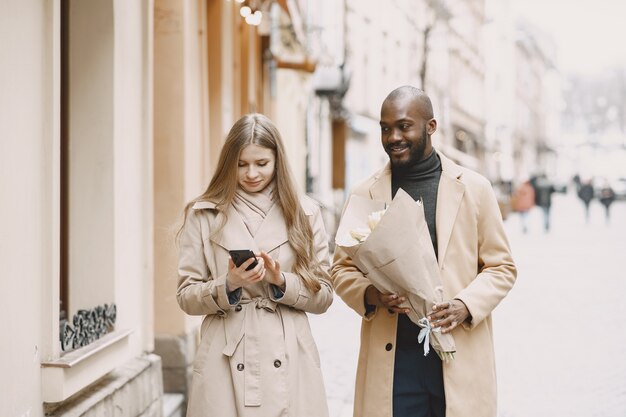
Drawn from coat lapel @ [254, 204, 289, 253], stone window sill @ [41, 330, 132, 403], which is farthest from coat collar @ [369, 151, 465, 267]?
stone window sill @ [41, 330, 132, 403]

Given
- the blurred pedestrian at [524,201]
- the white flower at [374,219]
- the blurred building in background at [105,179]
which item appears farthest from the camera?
the blurred pedestrian at [524,201]

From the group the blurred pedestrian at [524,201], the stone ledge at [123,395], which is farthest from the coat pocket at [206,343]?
the blurred pedestrian at [524,201]

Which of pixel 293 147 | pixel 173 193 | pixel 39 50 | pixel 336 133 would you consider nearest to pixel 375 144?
pixel 336 133

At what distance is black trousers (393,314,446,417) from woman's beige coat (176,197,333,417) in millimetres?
315

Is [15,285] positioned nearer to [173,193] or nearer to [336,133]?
[173,193]

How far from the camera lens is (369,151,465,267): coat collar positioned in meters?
3.92

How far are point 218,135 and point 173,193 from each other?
2.86m

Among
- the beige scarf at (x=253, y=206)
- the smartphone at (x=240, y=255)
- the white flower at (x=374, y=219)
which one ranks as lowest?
the smartphone at (x=240, y=255)

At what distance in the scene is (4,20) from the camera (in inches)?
159

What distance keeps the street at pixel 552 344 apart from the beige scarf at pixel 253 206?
375cm

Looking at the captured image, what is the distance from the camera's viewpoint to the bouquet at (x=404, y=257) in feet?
11.6

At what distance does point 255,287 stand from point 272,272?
0.18 metres

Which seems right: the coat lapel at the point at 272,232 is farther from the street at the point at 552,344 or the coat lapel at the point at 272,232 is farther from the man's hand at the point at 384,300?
the street at the point at 552,344

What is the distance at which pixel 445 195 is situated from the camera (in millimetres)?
3977
